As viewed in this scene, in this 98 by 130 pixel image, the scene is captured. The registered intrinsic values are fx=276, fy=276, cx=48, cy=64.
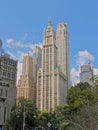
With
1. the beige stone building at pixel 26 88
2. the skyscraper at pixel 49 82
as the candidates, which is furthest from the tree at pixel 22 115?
the beige stone building at pixel 26 88

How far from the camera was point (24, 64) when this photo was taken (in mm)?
181500

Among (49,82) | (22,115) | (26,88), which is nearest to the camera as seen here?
(22,115)

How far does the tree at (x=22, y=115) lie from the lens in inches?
2525

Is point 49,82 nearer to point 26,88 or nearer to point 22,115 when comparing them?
point 26,88

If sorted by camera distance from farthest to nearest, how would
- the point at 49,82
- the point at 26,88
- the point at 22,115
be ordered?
the point at 26,88 < the point at 49,82 < the point at 22,115

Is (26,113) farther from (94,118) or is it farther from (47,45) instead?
(47,45)

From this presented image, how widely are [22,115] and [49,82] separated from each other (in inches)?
2727

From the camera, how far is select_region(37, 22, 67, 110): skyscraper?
5162 inches

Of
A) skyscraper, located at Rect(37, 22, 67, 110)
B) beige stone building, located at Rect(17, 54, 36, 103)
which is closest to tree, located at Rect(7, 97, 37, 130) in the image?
skyscraper, located at Rect(37, 22, 67, 110)

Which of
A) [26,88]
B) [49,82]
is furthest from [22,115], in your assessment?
[26,88]

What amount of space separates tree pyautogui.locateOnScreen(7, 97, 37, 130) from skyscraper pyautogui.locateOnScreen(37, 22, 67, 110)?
56401 mm

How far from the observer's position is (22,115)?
64750 mm

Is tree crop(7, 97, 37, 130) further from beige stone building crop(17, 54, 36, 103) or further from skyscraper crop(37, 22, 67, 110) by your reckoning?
beige stone building crop(17, 54, 36, 103)

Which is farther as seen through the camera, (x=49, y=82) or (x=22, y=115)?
(x=49, y=82)
